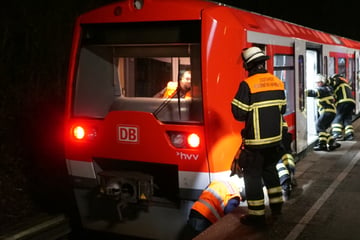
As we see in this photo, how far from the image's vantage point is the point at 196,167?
475 centimetres

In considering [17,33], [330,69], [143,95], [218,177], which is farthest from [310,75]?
[17,33]

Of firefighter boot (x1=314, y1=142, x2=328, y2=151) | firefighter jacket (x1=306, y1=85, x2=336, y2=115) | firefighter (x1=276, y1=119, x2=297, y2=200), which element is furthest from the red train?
firefighter boot (x1=314, y1=142, x2=328, y2=151)

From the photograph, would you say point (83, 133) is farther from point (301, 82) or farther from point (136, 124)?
point (301, 82)

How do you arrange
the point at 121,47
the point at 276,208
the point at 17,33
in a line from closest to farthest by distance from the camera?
the point at 276,208 < the point at 121,47 < the point at 17,33

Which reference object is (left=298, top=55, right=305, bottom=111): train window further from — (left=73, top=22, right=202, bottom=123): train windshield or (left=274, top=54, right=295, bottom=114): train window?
(left=73, top=22, right=202, bottom=123): train windshield

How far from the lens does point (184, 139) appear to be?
4.80 m

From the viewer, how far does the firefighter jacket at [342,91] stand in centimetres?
979

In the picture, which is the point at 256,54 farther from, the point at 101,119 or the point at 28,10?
the point at 28,10

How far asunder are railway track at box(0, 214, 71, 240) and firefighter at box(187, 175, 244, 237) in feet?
5.33

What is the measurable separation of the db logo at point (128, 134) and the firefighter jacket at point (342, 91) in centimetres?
598

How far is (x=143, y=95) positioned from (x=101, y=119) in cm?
76

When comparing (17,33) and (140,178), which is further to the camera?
(17,33)

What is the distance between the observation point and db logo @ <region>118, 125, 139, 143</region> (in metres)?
4.98

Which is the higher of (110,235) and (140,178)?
(140,178)
